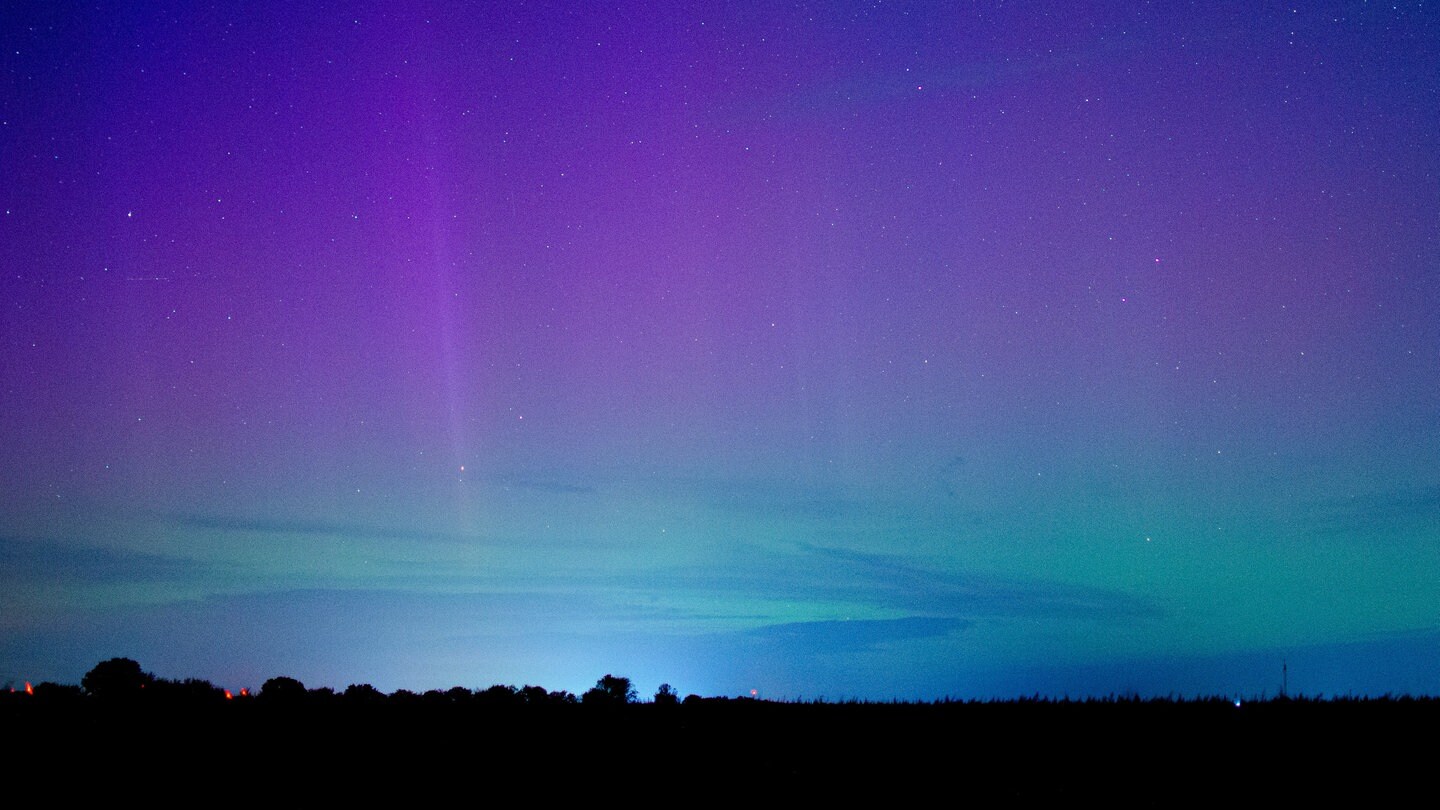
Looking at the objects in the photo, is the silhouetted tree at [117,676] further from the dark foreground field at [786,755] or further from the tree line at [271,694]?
the dark foreground field at [786,755]

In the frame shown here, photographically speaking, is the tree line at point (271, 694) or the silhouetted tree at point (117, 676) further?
the silhouetted tree at point (117, 676)

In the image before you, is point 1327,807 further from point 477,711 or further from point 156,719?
point 156,719

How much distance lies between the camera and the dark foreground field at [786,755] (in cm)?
1362

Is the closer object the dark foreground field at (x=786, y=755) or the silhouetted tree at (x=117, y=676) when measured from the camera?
the dark foreground field at (x=786, y=755)

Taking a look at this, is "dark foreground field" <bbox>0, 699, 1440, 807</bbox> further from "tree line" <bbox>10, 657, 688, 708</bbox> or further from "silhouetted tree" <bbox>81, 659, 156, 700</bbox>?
"silhouetted tree" <bbox>81, 659, 156, 700</bbox>

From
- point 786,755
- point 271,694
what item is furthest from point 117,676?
point 786,755

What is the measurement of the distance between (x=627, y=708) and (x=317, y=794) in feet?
42.9

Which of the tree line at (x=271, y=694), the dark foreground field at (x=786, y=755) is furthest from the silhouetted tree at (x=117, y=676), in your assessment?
the dark foreground field at (x=786, y=755)

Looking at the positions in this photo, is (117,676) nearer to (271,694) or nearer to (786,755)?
(271,694)

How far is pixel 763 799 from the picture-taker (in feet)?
45.0

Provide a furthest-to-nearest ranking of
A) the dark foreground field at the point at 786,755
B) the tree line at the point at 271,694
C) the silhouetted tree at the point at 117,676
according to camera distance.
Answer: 1. the silhouetted tree at the point at 117,676
2. the tree line at the point at 271,694
3. the dark foreground field at the point at 786,755

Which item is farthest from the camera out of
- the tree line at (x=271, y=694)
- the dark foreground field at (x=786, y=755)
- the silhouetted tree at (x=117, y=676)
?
the silhouetted tree at (x=117, y=676)

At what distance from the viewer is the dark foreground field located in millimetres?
13625

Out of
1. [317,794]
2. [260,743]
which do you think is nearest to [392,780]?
[317,794]
